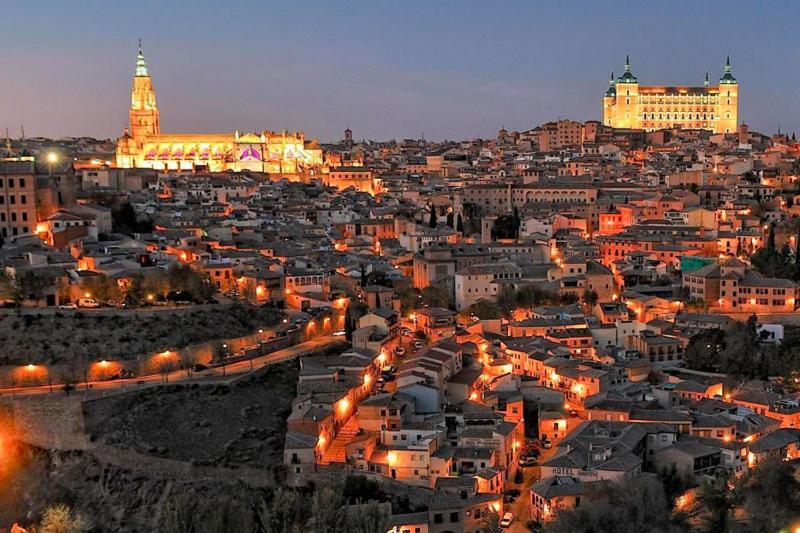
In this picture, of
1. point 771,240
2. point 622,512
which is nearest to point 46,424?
point 622,512

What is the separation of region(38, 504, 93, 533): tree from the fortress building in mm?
41516

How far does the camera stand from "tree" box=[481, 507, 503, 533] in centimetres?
995

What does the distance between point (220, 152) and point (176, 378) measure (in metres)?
26.3

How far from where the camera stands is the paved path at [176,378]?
13.3 metres

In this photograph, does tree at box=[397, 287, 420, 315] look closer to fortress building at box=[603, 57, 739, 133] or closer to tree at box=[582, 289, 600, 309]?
tree at box=[582, 289, 600, 309]

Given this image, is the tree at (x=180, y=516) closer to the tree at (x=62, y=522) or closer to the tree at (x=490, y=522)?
the tree at (x=62, y=522)

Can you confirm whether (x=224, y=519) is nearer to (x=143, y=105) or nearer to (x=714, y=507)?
(x=714, y=507)

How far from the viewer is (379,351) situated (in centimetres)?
1466

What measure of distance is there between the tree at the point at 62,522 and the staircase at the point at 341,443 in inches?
114

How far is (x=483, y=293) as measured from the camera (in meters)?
17.4

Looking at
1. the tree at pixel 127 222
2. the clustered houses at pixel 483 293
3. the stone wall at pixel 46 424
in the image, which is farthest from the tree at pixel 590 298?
the tree at pixel 127 222

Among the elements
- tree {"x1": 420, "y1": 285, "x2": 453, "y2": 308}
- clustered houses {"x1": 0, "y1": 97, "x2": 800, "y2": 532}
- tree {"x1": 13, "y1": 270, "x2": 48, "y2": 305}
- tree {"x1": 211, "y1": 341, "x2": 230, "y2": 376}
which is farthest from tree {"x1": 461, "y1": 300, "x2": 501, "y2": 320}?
tree {"x1": 13, "y1": 270, "x2": 48, "y2": 305}

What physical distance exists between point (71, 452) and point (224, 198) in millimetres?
15978

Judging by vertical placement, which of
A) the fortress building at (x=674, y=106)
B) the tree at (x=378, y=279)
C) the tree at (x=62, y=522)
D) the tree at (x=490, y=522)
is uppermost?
the fortress building at (x=674, y=106)
